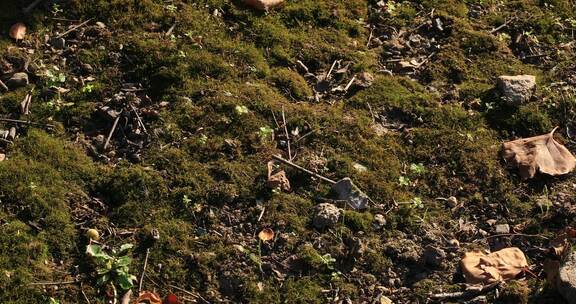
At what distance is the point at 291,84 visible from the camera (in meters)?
5.78

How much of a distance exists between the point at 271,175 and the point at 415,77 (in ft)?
5.60

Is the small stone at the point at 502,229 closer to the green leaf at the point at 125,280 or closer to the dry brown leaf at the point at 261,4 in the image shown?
the green leaf at the point at 125,280

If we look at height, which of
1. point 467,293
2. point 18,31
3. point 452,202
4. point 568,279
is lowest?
point 467,293

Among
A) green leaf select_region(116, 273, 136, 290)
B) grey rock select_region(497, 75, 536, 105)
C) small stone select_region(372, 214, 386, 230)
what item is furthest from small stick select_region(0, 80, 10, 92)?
grey rock select_region(497, 75, 536, 105)

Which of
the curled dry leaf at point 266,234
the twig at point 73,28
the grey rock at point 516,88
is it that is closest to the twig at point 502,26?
the grey rock at point 516,88

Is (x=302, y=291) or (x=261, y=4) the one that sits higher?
(x=261, y=4)

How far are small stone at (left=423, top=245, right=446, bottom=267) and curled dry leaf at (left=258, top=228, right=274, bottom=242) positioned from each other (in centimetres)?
101

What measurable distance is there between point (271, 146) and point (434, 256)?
1381 mm

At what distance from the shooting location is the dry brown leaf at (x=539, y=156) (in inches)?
210

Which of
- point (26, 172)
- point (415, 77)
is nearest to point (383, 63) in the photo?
point (415, 77)

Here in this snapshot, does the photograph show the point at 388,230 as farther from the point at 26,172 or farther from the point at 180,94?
the point at 26,172

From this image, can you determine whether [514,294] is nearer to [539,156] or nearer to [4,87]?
[539,156]

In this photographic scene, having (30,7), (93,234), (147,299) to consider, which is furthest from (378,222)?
(30,7)

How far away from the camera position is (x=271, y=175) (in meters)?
5.07
